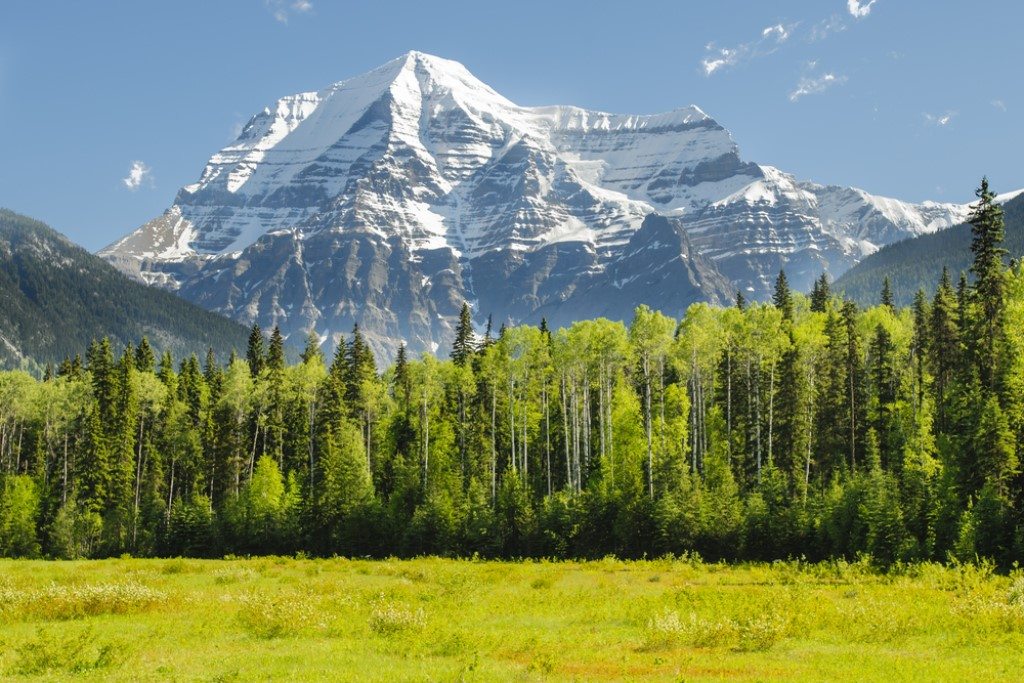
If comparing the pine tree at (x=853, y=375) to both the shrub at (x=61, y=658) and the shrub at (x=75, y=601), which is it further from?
the shrub at (x=61, y=658)

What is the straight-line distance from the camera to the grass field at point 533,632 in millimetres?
22609

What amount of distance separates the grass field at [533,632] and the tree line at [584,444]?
12.6 metres

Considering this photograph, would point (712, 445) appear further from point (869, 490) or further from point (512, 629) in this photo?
point (512, 629)

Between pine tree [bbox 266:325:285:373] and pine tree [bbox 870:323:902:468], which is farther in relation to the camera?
pine tree [bbox 266:325:285:373]

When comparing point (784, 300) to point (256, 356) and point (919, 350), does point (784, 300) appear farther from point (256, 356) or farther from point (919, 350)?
point (256, 356)

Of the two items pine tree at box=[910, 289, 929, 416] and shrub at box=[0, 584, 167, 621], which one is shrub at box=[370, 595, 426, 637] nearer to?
shrub at box=[0, 584, 167, 621]

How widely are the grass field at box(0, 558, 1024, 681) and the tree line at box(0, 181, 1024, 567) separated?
12624 millimetres

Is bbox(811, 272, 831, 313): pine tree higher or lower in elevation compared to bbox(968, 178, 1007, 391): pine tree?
higher

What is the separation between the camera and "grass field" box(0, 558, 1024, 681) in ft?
74.2

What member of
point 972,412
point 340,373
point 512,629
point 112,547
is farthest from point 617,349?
point 112,547

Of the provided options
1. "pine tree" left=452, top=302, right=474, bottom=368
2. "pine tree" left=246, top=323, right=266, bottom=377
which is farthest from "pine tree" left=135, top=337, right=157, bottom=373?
"pine tree" left=452, top=302, right=474, bottom=368

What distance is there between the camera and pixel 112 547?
285ft

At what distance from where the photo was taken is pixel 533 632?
1174 inches

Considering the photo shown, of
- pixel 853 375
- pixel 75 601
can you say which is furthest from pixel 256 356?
pixel 75 601
